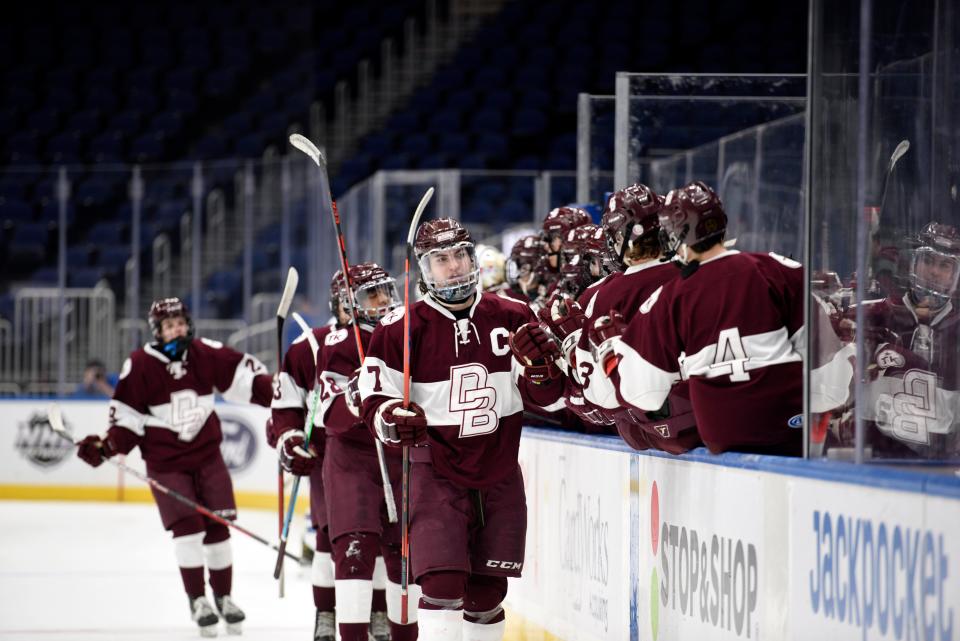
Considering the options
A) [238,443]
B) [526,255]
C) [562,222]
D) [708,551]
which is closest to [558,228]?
[562,222]

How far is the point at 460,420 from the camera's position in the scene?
12.7 ft

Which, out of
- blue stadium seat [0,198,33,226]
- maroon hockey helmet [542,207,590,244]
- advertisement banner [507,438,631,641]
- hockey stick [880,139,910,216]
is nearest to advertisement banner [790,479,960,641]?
hockey stick [880,139,910,216]

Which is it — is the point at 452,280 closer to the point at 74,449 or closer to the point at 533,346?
the point at 533,346

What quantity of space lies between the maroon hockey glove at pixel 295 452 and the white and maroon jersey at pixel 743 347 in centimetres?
223

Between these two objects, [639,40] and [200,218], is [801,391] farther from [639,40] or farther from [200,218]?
[639,40]

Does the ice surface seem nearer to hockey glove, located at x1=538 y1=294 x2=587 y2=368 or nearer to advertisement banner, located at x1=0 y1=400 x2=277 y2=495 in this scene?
advertisement banner, located at x1=0 y1=400 x2=277 y2=495

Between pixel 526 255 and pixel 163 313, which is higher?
pixel 526 255

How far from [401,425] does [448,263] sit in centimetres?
52

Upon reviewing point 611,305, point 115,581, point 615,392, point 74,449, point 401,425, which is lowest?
point 115,581

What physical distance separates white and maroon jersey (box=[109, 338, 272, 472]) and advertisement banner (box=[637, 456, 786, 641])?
9.26ft

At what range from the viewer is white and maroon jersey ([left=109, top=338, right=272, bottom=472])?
613 centimetres

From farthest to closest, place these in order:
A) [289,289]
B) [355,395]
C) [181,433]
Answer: [181,433], [289,289], [355,395]

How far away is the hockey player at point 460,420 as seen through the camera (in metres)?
3.80

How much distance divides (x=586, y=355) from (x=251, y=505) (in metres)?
8.08
